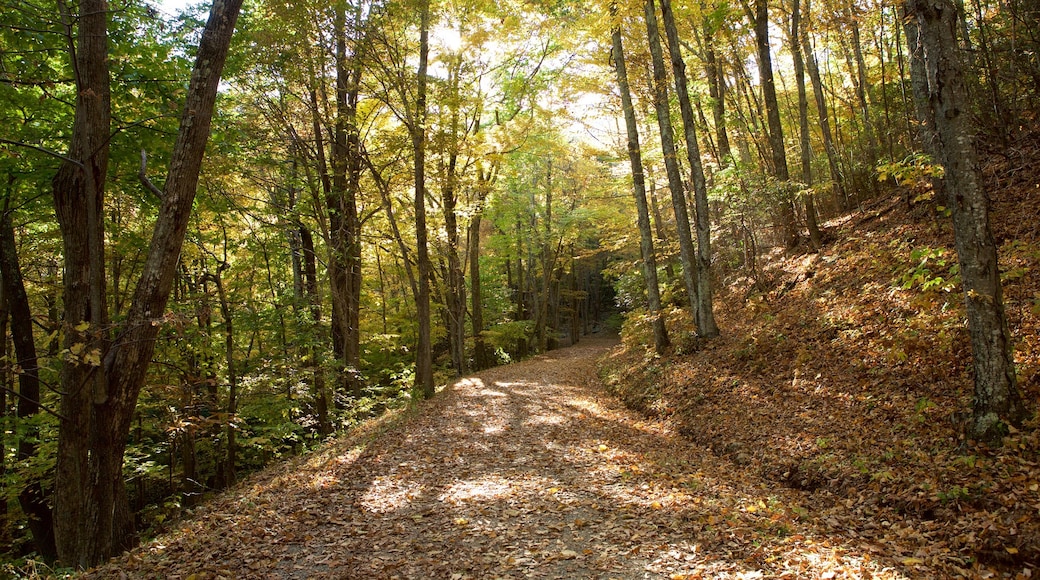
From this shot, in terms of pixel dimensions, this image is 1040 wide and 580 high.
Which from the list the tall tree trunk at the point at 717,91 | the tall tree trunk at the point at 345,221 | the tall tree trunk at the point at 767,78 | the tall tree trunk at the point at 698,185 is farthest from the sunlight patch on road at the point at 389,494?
the tall tree trunk at the point at 717,91

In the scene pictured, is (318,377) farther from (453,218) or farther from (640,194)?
(640,194)

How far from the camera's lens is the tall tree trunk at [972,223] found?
485 centimetres

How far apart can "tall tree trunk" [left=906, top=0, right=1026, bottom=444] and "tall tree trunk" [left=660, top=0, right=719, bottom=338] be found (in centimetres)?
568

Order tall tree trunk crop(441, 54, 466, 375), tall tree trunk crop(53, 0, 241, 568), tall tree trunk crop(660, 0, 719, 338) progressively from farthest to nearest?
1. tall tree trunk crop(441, 54, 466, 375)
2. tall tree trunk crop(660, 0, 719, 338)
3. tall tree trunk crop(53, 0, 241, 568)

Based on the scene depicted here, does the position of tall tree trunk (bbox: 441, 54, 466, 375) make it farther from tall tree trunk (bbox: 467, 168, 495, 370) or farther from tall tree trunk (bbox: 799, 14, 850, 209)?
tall tree trunk (bbox: 799, 14, 850, 209)

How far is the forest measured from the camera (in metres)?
5.15

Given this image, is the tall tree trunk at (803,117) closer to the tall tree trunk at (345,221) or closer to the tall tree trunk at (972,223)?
the tall tree trunk at (972,223)

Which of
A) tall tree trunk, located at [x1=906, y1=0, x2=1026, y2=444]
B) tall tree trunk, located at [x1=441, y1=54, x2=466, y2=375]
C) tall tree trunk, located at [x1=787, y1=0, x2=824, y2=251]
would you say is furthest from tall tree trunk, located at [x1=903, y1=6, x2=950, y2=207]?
tall tree trunk, located at [x1=441, y1=54, x2=466, y2=375]

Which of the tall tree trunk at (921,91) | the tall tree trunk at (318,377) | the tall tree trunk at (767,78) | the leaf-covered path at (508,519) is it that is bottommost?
the leaf-covered path at (508,519)

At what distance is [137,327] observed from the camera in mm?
5125

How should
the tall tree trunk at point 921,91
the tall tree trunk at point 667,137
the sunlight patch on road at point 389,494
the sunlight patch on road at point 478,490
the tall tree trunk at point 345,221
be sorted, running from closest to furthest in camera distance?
1. the sunlight patch on road at point 389,494
2. the sunlight patch on road at point 478,490
3. the tall tree trunk at point 921,91
4. the tall tree trunk at point 667,137
5. the tall tree trunk at point 345,221

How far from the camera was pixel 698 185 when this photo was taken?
1084cm

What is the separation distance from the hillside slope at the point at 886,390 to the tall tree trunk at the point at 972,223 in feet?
0.78

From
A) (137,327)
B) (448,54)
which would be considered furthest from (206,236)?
(137,327)
